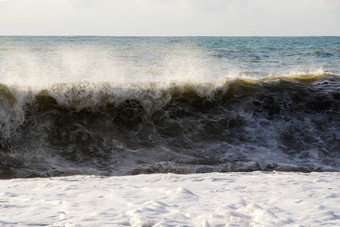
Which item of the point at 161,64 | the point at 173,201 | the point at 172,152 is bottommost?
the point at 172,152

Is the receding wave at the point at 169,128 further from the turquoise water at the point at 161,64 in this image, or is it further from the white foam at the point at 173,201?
the white foam at the point at 173,201

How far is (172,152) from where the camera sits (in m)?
7.82

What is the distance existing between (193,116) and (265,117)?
1.56 metres

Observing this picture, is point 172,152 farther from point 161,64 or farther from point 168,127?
point 161,64

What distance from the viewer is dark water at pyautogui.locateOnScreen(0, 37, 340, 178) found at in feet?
23.9

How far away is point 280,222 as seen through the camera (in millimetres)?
3588

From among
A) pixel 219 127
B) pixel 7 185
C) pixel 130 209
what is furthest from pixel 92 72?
pixel 130 209

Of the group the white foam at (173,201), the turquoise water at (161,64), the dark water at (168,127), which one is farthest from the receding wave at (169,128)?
the white foam at (173,201)

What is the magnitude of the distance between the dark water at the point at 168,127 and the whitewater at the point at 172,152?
22 millimetres

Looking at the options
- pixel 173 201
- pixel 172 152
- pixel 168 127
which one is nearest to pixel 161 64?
pixel 168 127

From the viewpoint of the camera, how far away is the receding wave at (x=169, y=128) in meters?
7.29

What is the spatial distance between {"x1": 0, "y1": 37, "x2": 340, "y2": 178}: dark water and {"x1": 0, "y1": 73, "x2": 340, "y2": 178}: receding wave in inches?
0.7

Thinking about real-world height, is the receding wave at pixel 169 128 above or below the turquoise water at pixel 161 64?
below

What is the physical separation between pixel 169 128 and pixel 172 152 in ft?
3.63
